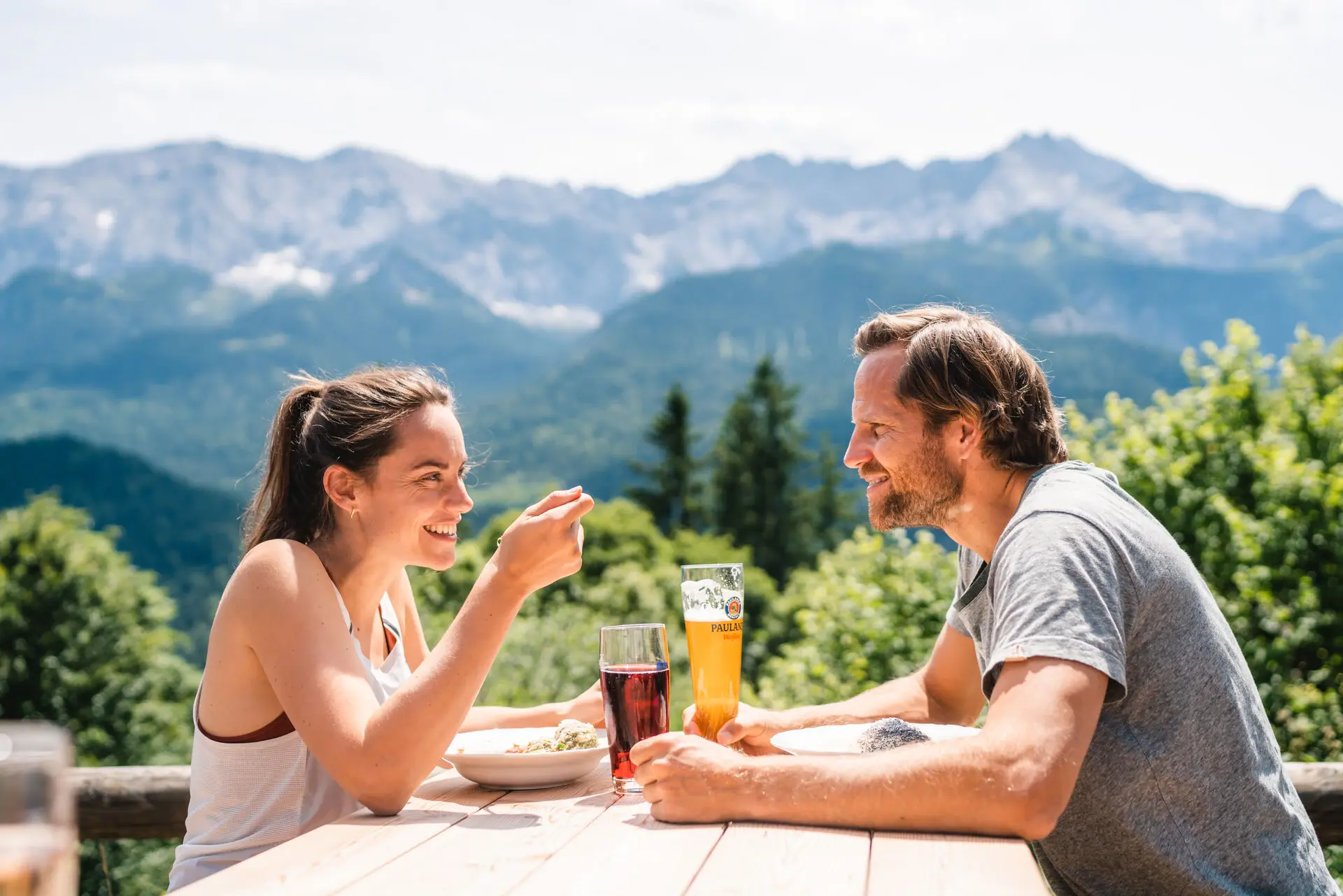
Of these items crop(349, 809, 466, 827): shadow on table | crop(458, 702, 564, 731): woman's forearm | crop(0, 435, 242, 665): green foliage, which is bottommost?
crop(0, 435, 242, 665): green foliage

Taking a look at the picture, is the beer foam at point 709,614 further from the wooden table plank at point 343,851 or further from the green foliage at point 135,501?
the green foliage at point 135,501

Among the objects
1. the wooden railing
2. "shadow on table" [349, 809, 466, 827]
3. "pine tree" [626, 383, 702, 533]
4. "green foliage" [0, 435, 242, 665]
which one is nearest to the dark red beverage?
"shadow on table" [349, 809, 466, 827]

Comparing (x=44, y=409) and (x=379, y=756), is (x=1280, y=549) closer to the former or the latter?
(x=379, y=756)

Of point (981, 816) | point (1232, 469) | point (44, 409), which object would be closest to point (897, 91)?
point (1232, 469)

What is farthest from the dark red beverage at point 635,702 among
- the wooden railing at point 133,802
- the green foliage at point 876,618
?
the green foliage at point 876,618

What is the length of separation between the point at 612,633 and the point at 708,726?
357mm

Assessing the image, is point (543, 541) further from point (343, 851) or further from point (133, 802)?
point (133, 802)

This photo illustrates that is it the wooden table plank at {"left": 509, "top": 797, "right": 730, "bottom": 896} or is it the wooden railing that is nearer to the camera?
the wooden table plank at {"left": 509, "top": 797, "right": 730, "bottom": 896}

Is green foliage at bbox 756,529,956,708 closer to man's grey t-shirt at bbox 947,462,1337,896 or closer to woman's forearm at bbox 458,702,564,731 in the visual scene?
woman's forearm at bbox 458,702,564,731

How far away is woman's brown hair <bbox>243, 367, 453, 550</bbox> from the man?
3.54 ft

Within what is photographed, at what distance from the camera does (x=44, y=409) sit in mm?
179125

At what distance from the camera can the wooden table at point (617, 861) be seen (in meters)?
1.54

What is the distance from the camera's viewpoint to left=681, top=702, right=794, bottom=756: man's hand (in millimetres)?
2291

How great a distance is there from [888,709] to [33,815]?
2246 millimetres
